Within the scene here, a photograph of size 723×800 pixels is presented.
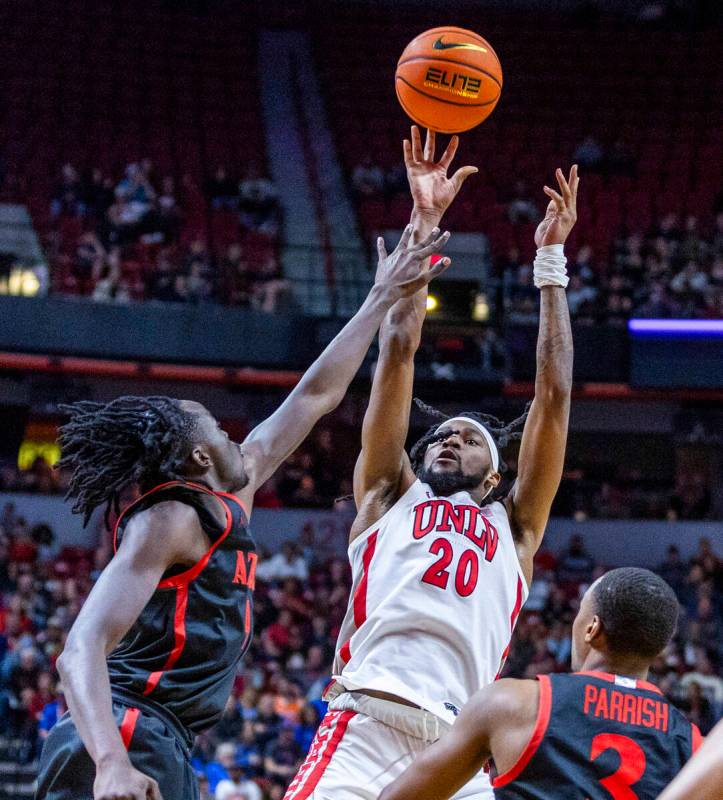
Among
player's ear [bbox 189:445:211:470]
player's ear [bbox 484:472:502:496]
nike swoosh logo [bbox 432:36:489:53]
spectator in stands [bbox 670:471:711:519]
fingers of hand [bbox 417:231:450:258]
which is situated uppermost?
nike swoosh logo [bbox 432:36:489:53]

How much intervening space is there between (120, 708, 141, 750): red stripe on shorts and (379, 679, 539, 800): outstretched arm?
2.34 ft

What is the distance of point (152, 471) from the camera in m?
3.42

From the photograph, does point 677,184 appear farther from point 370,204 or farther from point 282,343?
point 282,343

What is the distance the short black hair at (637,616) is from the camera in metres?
2.96

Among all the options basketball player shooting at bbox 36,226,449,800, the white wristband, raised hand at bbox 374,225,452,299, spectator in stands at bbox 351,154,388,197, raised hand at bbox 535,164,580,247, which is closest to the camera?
basketball player shooting at bbox 36,226,449,800

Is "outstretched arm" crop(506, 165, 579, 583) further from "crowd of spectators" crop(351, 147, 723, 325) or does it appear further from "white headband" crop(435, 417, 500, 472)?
"crowd of spectators" crop(351, 147, 723, 325)

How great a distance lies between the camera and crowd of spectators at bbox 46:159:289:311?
1539cm

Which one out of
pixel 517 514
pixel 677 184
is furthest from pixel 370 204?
pixel 517 514

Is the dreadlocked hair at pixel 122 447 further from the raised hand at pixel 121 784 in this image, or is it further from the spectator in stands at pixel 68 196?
the spectator in stands at pixel 68 196

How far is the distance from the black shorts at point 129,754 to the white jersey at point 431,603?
941 mm

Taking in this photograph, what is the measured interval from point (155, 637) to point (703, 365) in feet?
42.8

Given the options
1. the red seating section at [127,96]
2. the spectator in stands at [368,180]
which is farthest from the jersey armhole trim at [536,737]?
the spectator in stands at [368,180]

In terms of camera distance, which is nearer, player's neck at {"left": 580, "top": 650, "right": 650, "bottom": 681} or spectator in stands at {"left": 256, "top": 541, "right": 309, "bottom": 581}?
player's neck at {"left": 580, "top": 650, "right": 650, "bottom": 681}

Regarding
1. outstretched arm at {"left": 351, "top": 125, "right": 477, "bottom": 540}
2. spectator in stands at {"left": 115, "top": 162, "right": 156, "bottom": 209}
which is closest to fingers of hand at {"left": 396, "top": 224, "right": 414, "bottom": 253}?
outstretched arm at {"left": 351, "top": 125, "right": 477, "bottom": 540}
